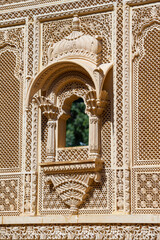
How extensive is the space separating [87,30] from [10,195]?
261cm

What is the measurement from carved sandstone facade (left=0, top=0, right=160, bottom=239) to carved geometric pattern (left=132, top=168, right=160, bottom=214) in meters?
0.01

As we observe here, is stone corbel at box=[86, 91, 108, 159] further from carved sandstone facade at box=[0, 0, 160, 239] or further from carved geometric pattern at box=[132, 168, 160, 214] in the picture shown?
carved geometric pattern at box=[132, 168, 160, 214]

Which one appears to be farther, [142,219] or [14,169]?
[14,169]

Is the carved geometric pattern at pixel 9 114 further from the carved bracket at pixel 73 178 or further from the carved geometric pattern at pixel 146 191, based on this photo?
the carved geometric pattern at pixel 146 191

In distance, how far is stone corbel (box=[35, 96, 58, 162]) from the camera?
10.5m

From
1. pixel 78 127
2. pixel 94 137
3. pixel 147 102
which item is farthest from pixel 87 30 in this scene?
pixel 78 127

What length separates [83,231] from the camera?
10.1m

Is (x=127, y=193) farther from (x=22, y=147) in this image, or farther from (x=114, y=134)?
(x=22, y=147)

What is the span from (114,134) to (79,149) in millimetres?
563

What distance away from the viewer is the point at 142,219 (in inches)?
381

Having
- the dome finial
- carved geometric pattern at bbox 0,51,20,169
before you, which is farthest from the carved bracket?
the dome finial

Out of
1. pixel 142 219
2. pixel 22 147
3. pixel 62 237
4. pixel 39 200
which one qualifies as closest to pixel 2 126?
pixel 22 147

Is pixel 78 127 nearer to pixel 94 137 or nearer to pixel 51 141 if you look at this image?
pixel 51 141

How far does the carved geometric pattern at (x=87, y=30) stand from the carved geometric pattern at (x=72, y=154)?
50.5 inches
